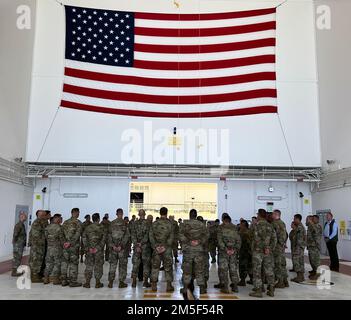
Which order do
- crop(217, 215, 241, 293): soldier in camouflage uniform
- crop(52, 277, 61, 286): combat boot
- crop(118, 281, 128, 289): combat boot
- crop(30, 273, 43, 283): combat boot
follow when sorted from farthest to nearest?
crop(30, 273, 43, 283): combat boot
crop(52, 277, 61, 286): combat boot
crop(118, 281, 128, 289): combat boot
crop(217, 215, 241, 293): soldier in camouflage uniform

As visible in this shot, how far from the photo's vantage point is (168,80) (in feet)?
45.3

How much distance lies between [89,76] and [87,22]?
2.10 m

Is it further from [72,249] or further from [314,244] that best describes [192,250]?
[314,244]

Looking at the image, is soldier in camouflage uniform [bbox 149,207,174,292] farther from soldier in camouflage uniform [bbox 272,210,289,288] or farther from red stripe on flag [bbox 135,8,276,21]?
red stripe on flag [bbox 135,8,276,21]

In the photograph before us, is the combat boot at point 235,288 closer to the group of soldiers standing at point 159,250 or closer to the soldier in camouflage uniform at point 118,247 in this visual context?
the group of soldiers standing at point 159,250

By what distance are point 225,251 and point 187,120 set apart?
8.10 meters

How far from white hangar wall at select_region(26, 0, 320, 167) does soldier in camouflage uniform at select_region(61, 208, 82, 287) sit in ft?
22.9

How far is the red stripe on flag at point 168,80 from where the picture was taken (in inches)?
529

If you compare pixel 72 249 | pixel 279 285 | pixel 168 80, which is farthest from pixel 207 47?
pixel 72 249

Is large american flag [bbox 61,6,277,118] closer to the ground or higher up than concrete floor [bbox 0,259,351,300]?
higher up

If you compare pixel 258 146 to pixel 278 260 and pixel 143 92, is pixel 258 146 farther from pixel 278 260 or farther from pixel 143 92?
pixel 278 260

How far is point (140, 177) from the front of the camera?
14.2m

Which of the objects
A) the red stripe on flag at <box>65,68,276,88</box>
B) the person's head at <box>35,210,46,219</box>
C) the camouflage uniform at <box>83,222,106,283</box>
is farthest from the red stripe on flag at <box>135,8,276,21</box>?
the camouflage uniform at <box>83,222,106,283</box>

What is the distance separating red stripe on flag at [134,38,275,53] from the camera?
13.5 m
